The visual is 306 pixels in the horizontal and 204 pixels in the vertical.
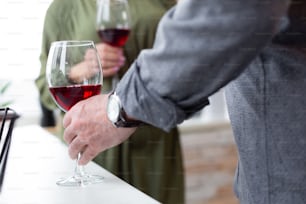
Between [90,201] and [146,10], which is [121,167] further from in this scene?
[90,201]

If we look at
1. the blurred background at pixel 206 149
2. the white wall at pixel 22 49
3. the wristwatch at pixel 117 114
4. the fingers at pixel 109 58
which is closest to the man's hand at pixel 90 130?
the wristwatch at pixel 117 114

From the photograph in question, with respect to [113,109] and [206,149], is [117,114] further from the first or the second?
[206,149]

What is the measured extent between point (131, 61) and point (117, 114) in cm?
51

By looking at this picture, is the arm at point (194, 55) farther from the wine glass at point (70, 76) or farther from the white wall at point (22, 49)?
the white wall at point (22, 49)

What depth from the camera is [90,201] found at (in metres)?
0.45

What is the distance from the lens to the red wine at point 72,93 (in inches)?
21.4

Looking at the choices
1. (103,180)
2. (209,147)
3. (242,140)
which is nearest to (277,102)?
(242,140)

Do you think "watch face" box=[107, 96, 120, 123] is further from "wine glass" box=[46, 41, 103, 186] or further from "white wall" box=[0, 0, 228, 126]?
"white wall" box=[0, 0, 228, 126]

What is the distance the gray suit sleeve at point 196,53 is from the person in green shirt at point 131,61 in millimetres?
538

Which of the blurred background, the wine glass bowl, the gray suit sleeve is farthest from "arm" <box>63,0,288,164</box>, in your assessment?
the blurred background

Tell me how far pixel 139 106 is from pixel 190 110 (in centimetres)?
4

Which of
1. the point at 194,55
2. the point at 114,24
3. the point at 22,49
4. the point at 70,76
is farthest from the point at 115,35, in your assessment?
the point at 194,55

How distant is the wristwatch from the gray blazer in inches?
0.7

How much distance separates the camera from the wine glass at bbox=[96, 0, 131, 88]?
0.93 meters
